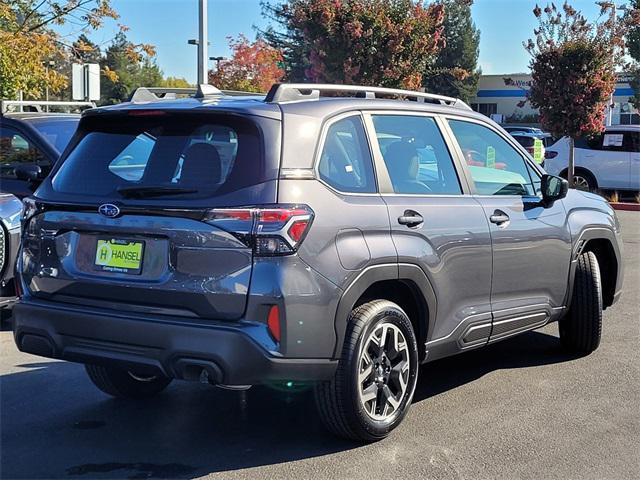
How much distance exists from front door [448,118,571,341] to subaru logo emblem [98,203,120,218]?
2.24m

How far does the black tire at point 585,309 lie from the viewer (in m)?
6.07

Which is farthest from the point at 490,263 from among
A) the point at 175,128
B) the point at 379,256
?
the point at 175,128

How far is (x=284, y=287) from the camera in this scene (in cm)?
380

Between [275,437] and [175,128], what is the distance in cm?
175

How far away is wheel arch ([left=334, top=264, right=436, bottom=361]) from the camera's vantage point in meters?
4.08

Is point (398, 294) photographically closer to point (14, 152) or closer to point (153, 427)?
point (153, 427)

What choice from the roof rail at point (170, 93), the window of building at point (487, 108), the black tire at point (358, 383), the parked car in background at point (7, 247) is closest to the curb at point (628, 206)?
the parked car in background at point (7, 247)

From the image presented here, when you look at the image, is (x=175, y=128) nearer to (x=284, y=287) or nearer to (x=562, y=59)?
(x=284, y=287)

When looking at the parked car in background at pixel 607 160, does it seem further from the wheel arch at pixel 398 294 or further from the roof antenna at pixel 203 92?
the roof antenna at pixel 203 92

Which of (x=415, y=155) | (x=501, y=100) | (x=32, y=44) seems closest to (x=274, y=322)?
(x=415, y=155)

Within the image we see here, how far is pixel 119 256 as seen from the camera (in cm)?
407

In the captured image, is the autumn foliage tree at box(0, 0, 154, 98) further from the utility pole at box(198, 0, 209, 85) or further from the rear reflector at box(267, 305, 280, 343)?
the rear reflector at box(267, 305, 280, 343)

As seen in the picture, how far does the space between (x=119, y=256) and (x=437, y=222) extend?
1787mm

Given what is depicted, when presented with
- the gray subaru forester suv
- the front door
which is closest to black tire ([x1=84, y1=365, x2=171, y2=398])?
the gray subaru forester suv
